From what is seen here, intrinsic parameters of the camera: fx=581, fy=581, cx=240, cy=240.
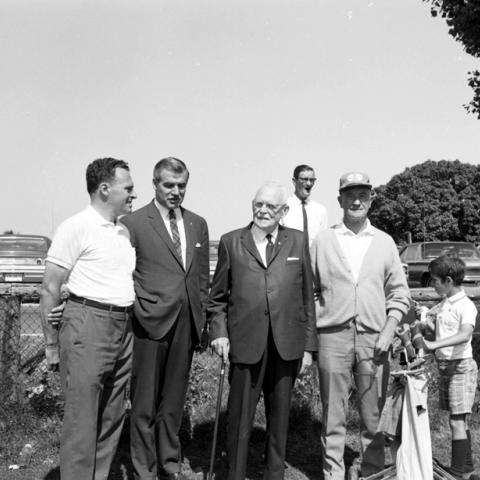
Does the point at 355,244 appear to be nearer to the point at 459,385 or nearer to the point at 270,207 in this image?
the point at 270,207

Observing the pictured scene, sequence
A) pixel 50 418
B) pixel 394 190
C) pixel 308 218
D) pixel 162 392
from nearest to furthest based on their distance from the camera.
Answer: pixel 162 392
pixel 50 418
pixel 308 218
pixel 394 190

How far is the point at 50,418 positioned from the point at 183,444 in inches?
44.9

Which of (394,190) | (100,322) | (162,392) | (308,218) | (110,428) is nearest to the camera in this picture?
(100,322)

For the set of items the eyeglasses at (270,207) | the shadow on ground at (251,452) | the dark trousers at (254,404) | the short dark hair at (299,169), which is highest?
the short dark hair at (299,169)

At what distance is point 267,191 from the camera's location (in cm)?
390

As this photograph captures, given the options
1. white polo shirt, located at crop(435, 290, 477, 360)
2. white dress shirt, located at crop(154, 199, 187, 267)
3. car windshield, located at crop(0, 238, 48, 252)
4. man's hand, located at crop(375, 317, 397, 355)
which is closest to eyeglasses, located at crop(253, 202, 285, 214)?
white dress shirt, located at crop(154, 199, 187, 267)

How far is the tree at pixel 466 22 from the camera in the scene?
42.8ft

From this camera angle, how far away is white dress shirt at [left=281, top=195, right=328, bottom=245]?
5602 mm

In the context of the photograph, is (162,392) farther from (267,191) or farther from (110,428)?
(267,191)

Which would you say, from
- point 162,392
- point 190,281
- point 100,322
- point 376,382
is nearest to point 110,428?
point 162,392

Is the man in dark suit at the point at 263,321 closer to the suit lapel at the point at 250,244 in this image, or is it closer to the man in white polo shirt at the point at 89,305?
the suit lapel at the point at 250,244

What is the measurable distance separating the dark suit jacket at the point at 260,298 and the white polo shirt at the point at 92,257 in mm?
669

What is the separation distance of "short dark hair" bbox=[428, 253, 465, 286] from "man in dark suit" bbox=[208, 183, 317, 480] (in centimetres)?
107

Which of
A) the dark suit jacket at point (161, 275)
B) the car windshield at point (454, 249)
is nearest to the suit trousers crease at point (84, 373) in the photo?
the dark suit jacket at point (161, 275)
